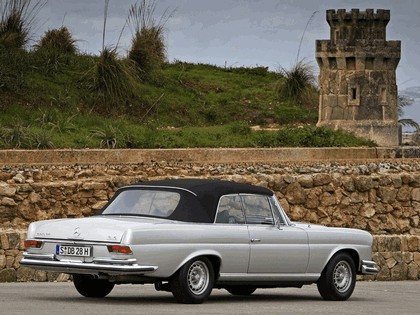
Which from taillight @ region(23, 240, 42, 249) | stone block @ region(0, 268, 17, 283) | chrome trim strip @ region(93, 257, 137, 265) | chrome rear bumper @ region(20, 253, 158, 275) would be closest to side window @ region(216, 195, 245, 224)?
chrome rear bumper @ region(20, 253, 158, 275)

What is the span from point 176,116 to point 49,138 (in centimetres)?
676

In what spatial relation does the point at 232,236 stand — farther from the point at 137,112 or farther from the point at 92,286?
the point at 137,112

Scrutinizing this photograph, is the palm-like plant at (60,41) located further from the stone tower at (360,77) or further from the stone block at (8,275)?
the stone block at (8,275)

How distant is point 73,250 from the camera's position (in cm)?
1681

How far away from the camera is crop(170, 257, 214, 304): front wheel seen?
1691 cm

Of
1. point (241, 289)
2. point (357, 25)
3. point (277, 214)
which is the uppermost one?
point (357, 25)

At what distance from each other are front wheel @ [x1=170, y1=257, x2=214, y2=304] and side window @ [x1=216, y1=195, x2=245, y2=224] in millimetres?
664

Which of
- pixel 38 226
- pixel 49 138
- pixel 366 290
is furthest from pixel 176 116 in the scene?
pixel 38 226

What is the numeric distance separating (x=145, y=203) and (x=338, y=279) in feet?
8.67

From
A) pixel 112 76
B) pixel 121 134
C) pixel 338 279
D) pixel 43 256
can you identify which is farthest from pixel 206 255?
pixel 112 76

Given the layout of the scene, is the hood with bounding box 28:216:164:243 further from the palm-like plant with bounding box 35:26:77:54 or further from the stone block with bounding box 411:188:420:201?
the palm-like plant with bounding box 35:26:77:54

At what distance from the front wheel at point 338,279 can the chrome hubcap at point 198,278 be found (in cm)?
193

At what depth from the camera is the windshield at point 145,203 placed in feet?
57.4

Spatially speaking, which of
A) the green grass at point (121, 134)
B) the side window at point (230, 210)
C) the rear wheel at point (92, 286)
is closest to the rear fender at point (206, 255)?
the side window at point (230, 210)
